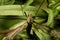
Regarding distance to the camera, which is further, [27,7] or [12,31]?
[27,7]

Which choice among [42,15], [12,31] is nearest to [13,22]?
[12,31]

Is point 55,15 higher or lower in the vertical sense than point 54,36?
higher

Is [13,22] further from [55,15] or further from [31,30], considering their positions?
[55,15]

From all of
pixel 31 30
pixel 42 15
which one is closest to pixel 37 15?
pixel 42 15

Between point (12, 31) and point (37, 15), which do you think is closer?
point (12, 31)

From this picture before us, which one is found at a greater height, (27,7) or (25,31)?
(27,7)

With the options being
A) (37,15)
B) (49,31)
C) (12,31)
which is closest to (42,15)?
(37,15)

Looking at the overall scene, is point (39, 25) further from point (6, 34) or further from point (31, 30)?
point (6, 34)
